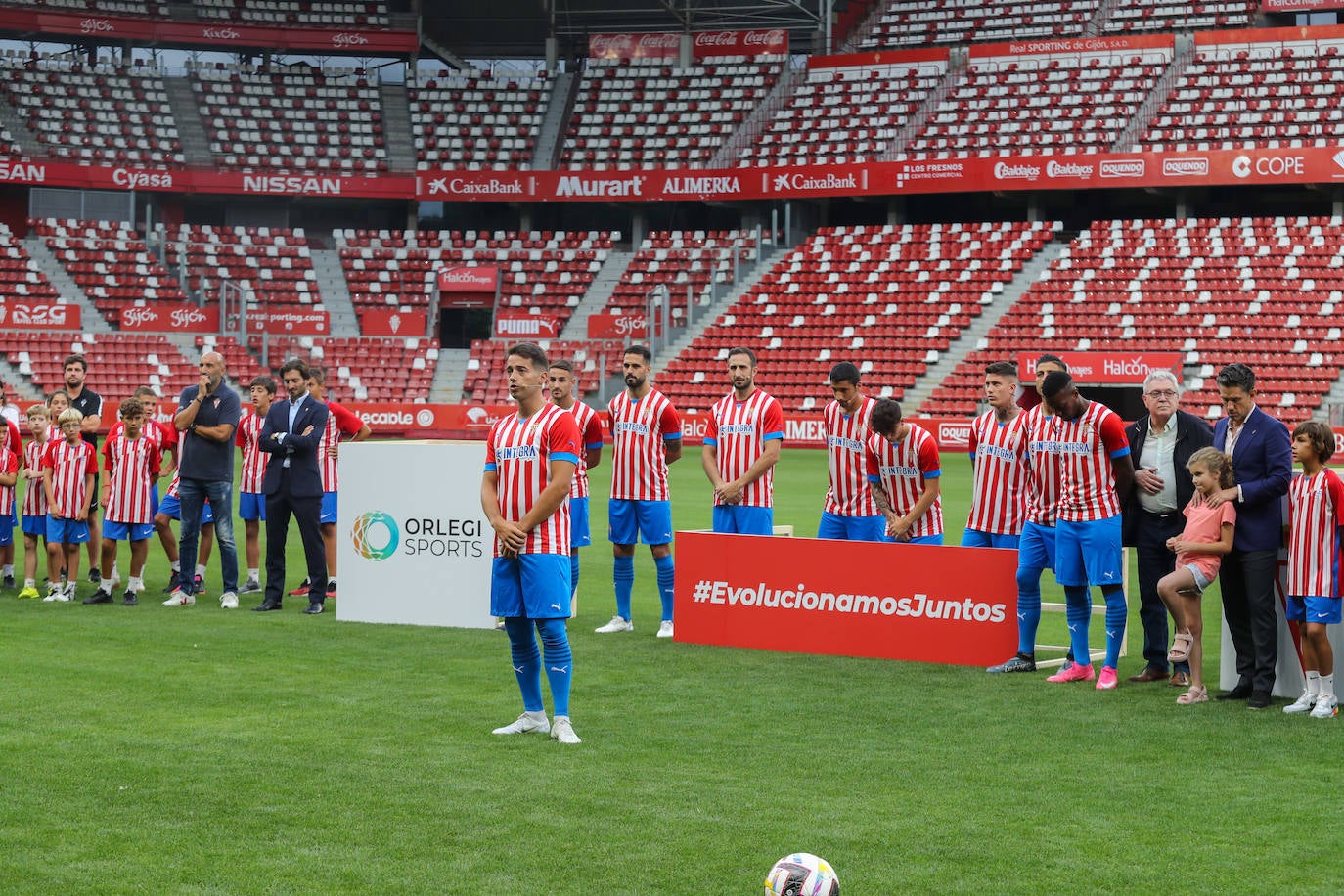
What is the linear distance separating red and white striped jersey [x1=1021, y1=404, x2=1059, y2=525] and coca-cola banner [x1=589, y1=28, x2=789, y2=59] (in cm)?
3933

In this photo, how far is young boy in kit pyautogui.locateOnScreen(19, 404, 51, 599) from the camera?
13031 mm

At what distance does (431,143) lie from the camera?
4612 centimetres

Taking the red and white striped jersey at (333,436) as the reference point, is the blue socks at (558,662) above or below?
below

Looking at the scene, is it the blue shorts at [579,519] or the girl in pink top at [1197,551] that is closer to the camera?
the girl in pink top at [1197,551]

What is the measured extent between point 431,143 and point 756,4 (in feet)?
34.7

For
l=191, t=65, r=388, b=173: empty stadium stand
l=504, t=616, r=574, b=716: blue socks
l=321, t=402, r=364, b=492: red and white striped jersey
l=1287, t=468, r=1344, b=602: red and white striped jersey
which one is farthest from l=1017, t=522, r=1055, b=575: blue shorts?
l=191, t=65, r=388, b=173: empty stadium stand

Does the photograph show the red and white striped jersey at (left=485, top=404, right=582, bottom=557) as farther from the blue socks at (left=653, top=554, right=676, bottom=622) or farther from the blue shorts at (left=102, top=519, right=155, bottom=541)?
the blue shorts at (left=102, top=519, right=155, bottom=541)

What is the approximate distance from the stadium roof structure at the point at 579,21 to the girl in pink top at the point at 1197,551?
39253mm

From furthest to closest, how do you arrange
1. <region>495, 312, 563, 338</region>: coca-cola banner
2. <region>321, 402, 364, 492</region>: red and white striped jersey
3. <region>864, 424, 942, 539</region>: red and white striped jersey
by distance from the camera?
<region>495, 312, 563, 338</region>: coca-cola banner → <region>321, 402, 364, 492</region>: red and white striped jersey → <region>864, 424, 942, 539</region>: red and white striped jersey

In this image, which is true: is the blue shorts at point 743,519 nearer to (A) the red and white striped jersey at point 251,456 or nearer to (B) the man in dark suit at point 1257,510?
(B) the man in dark suit at point 1257,510

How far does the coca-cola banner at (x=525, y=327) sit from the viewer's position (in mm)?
40531

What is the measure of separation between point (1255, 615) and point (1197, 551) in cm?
48

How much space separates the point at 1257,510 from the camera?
855 cm

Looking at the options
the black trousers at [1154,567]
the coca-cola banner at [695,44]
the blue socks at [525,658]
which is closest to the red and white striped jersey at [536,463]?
the blue socks at [525,658]
